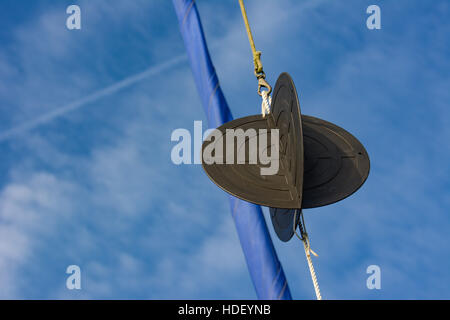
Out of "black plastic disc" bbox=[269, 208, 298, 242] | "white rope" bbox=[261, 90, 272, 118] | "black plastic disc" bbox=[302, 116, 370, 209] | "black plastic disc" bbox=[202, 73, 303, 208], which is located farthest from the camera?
"white rope" bbox=[261, 90, 272, 118]

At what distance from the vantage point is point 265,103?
7551 mm

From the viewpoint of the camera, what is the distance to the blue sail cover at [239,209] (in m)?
8.90

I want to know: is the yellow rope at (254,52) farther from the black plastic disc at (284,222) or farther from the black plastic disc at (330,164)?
the black plastic disc at (284,222)

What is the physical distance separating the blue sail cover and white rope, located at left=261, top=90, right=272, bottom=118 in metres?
2.39

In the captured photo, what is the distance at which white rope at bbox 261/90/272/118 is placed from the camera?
7.47 meters

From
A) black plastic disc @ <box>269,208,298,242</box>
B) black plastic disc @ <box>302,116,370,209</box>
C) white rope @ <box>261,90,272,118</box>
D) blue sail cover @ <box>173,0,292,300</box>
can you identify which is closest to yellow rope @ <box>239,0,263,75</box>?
white rope @ <box>261,90,272,118</box>

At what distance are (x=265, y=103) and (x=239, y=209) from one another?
271 centimetres

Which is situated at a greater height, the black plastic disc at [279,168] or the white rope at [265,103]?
the white rope at [265,103]

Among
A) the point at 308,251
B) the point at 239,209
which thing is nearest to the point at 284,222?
the point at 308,251

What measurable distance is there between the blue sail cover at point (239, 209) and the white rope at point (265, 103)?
239cm

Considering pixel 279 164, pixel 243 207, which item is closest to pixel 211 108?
pixel 243 207

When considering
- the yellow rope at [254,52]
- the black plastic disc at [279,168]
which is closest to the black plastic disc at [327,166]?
the black plastic disc at [279,168]

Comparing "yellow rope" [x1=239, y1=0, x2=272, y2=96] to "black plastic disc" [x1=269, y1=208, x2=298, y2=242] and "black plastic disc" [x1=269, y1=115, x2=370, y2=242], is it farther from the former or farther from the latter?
"black plastic disc" [x1=269, y1=208, x2=298, y2=242]
